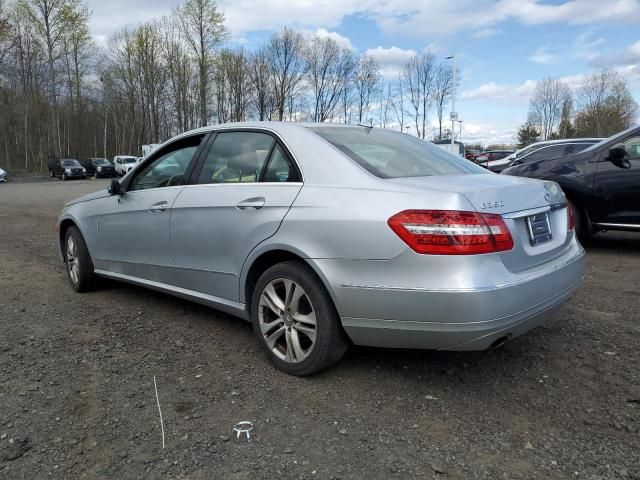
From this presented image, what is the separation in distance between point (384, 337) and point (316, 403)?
512 mm

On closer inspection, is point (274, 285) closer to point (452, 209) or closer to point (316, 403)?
point (316, 403)

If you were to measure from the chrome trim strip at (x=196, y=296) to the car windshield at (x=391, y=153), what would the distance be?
1216 millimetres

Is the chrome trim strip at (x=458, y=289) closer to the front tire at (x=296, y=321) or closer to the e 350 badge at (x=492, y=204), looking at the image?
the front tire at (x=296, y=321)

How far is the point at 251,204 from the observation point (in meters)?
3.22

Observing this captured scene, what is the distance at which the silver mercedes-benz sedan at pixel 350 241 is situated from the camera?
2521 millimetres

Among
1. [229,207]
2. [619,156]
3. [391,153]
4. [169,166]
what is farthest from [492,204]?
[619,156]

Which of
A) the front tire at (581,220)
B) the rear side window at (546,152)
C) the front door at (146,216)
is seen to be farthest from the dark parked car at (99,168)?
the front tire at (581,220)

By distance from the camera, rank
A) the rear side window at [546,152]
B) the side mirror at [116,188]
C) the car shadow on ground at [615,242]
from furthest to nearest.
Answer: the rear side window at [546,152] < the car shadow on ground at [615,242] < the side mirror at [116,188]

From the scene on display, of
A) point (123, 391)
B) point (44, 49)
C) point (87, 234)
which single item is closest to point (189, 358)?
point (123, 391)

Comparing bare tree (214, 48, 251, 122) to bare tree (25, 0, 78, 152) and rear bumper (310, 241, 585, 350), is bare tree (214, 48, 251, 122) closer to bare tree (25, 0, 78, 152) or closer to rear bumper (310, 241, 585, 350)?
bare tree (25, 0, 78, 152)

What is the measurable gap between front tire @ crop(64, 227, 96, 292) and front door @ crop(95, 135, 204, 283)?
0.33 metres

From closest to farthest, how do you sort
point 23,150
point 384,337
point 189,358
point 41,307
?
point 384,337 < point 189,358 < point 41,307 < point 23,150

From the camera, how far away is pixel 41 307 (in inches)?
181

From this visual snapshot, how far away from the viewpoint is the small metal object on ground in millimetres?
2480
